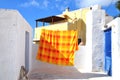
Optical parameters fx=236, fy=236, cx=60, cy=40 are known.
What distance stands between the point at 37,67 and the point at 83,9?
15652mm

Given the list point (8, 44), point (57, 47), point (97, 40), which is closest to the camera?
point (8, 44)

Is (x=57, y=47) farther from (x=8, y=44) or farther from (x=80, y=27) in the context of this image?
(x=80, y=27)

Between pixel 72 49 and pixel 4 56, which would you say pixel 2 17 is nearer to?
pixel 4 56

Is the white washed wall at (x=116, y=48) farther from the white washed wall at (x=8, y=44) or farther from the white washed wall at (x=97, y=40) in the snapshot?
the white washed wall at (x=8, y=44)

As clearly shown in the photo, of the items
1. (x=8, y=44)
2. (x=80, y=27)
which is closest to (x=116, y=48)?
(x=8, y=44)

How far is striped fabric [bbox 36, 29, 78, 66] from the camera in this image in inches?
574

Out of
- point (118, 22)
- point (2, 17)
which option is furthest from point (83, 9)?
point (2, 17)

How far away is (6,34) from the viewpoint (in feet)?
26.3

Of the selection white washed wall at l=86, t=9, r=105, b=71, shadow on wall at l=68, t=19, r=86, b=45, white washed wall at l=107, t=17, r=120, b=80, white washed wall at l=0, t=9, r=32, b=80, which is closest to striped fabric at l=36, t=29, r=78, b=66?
white washed wall at l=86, t=9, r=105, b=71

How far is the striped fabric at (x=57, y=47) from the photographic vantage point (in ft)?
47.8

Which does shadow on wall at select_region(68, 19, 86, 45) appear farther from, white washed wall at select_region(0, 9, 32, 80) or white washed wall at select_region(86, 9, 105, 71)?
white washed wall at select_region(0, 9, 32, 80)

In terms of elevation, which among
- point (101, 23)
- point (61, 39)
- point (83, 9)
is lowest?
point (61, 39)

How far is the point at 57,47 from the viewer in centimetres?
1473

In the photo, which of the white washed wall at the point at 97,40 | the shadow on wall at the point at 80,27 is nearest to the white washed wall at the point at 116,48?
the white washed wall at the point at 97,40
